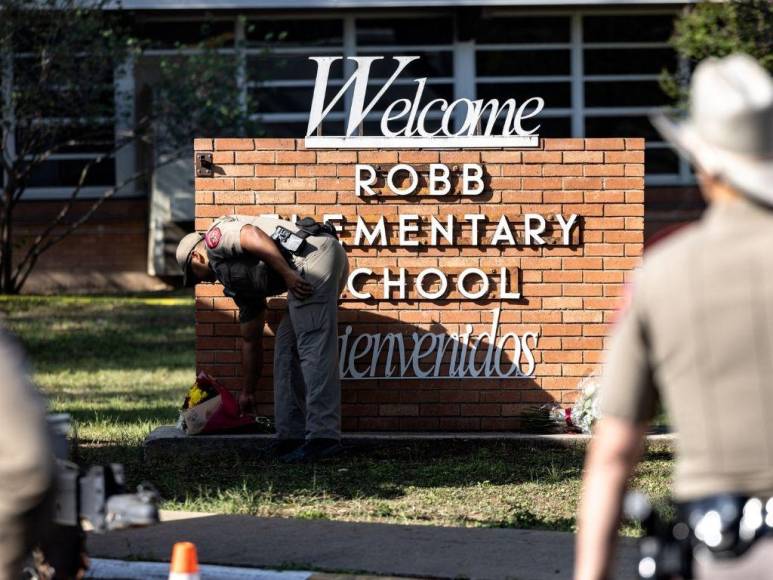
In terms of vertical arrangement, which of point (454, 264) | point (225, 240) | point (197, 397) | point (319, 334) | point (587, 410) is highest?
point (225, 240)

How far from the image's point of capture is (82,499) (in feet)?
13.4

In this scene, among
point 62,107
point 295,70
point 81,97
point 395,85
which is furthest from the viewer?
point 295,70

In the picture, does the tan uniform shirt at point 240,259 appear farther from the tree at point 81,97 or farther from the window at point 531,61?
the window at point 531,61

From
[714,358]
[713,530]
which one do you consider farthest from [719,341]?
[713,530]

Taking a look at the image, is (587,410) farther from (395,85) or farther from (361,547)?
(395,85)

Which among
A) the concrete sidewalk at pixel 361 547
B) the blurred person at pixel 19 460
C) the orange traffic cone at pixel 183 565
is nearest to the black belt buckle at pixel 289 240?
the concrete sidewalk at pixel 361 547

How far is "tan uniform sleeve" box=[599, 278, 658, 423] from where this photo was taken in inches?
123

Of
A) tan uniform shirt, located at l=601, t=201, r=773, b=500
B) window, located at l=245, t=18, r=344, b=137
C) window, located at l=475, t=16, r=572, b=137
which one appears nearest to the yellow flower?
tan uniform shirt, located at l=601, t=201, r=773, b=500

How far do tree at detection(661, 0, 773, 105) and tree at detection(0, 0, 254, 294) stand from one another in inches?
263

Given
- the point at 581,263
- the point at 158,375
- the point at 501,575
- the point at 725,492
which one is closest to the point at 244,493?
the point at 501,575

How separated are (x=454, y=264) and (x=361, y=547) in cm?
348

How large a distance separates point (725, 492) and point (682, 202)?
21.1 metres

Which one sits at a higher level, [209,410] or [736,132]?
[736,132]

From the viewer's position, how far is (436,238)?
376 inches
